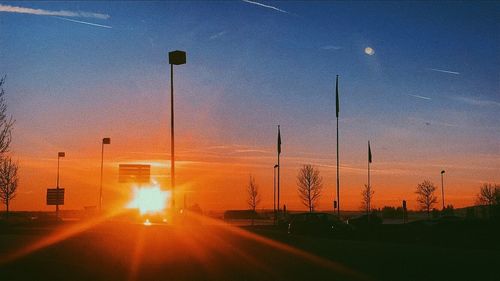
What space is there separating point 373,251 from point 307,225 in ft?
46.3

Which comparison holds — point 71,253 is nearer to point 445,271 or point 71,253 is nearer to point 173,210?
point 173,210

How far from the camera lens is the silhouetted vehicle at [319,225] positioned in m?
35.9

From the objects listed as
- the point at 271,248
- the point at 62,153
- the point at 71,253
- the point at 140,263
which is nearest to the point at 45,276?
the point at 140,263

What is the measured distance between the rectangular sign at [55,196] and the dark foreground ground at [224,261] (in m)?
43.1

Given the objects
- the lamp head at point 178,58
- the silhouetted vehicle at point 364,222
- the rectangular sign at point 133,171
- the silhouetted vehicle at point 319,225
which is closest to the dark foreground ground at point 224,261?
the silhouetted vehicle at point 319,225

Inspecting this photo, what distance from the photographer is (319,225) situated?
3647 centimetres

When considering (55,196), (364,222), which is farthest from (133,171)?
(364,222)

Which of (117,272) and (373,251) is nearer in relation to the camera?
(117,272)

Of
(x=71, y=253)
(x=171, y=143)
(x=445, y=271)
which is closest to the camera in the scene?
(x=445, y=271)

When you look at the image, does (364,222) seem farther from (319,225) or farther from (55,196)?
(55,196)

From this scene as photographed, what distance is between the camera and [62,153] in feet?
250

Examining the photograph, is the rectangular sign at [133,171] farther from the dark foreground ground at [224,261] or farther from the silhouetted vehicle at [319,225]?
the dark foreground ground at [224,261]

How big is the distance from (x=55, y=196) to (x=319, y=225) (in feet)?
143

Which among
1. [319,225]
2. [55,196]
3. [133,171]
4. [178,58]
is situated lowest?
[319,225]
